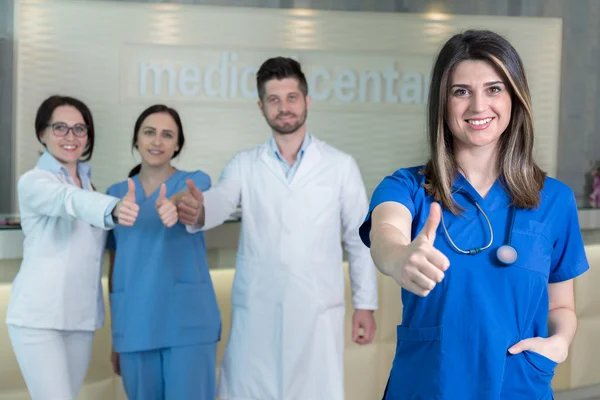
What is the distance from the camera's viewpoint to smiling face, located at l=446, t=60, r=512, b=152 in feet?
4.79

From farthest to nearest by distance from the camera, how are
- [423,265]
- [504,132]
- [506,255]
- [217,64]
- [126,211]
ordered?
[217,64] → [126,211] → [504,132] → [506,255] → [423,265]

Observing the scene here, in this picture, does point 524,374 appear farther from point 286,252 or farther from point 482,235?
point 286,252

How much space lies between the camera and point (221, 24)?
4387 millimetres

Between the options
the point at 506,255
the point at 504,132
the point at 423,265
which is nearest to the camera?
the point at 423,265

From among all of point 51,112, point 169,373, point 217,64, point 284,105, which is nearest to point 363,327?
point 169,373

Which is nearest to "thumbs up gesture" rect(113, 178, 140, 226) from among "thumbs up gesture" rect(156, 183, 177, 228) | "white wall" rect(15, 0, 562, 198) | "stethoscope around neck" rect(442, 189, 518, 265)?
"thumbs up gesture" rect(156, 183, 177, 228)

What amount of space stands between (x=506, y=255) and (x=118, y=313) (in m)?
1.67

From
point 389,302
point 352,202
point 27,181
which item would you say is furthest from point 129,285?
point 389,302

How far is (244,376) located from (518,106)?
1.56 metres

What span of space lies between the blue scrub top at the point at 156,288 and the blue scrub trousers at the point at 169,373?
0.13 feet

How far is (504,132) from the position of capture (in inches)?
60.2

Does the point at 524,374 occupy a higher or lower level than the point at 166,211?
lower

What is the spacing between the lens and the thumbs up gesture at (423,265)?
113 centimetres

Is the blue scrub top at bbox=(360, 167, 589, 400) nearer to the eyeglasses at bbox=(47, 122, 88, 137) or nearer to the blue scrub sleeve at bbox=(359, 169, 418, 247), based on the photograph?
the blue scrub sleeve at bbox=(359, 169, 418, 247)
